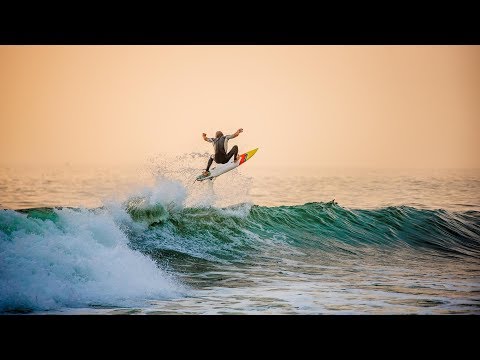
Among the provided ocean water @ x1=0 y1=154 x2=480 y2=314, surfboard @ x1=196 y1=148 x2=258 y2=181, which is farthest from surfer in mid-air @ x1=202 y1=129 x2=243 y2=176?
ocean water @ x1=0 y1=154 x2=480 y2=314

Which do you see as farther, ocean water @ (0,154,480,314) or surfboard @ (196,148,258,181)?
surfboard @ (196,148,258,181)

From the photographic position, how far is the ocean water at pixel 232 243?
17.1ft

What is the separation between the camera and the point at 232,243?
8.00 m

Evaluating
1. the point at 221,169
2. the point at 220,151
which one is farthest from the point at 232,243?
the point at 220,151

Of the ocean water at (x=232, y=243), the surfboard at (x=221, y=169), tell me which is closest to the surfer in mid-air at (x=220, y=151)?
the surfboard at (x=221, y=169)

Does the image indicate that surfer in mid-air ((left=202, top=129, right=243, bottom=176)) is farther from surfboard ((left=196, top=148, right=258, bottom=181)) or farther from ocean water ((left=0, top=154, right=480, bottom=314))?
ocean water ((left=0, top=154, right=480, bottom=314))

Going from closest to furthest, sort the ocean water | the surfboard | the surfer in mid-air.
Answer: the ocean water < the surfer in mid-air < the surfboard

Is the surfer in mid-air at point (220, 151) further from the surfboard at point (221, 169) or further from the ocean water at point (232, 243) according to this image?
the ocean water at point (232, 243)

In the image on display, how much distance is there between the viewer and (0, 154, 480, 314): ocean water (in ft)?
17.1
